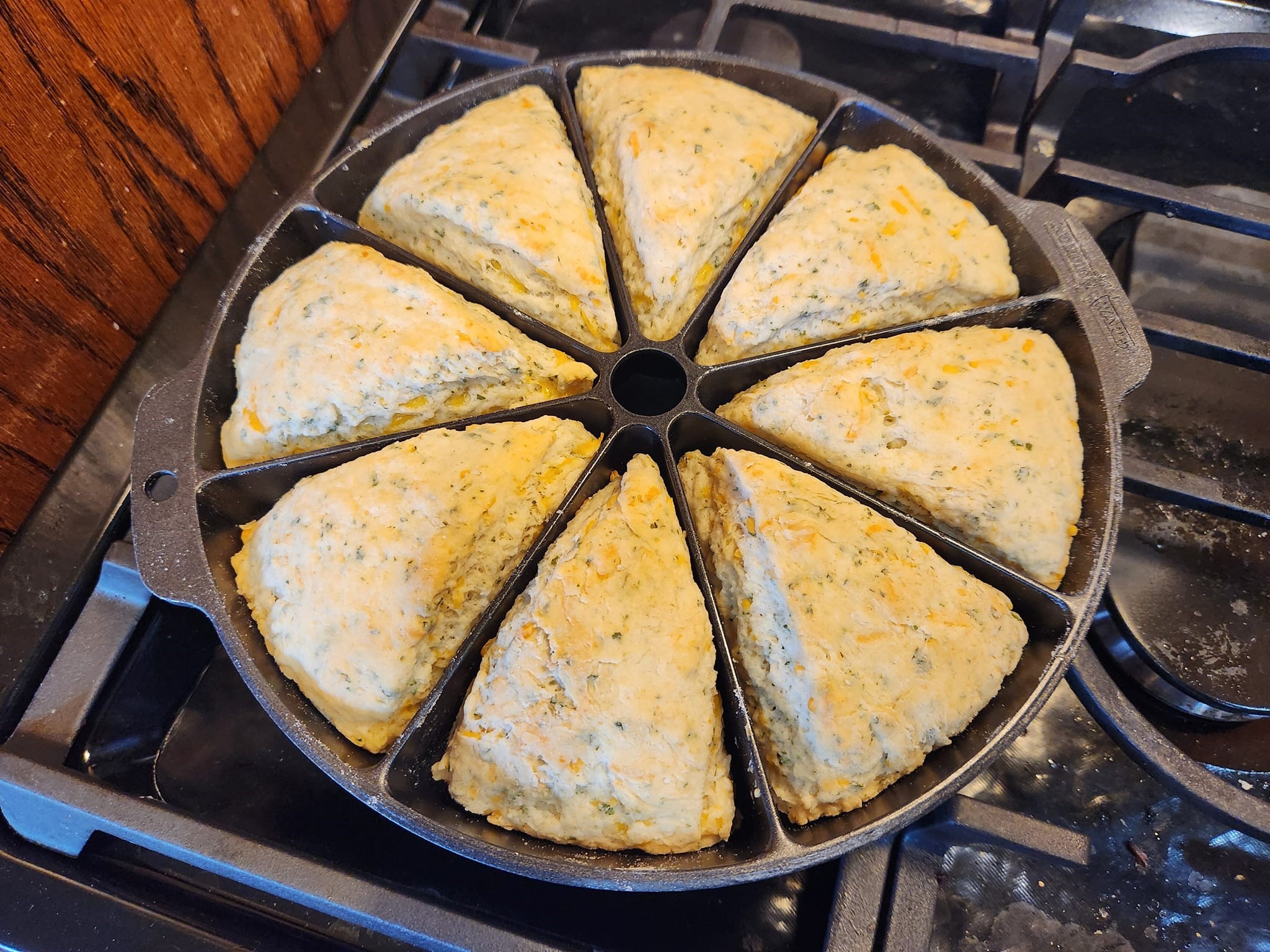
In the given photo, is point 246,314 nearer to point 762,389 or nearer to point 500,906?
point 762,389

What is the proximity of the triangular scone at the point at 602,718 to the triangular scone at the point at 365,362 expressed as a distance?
0.49 meters

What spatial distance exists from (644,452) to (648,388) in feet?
0.94

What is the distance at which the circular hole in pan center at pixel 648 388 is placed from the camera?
1.83m

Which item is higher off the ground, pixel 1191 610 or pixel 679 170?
pixel 679 170

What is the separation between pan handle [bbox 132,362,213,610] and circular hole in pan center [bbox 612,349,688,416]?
3.03 feet

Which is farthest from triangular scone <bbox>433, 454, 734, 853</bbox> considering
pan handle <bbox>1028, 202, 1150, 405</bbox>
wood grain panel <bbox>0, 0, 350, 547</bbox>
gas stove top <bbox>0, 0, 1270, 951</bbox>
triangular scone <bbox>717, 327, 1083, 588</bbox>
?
wood grain panel <bbox>0, 0, 350, 547</bbox>

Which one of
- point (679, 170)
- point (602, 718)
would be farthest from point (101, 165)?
point (602, 718)

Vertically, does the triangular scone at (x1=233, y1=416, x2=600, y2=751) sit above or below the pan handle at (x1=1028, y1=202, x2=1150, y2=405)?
below

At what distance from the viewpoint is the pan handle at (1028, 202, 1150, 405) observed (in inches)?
→ 62.7

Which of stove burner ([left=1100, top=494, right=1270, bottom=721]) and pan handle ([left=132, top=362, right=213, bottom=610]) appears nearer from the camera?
pan handle ([left=132, top=362, right=213, bottom=610])

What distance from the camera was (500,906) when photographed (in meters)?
1.64

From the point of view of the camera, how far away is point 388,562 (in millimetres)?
1454

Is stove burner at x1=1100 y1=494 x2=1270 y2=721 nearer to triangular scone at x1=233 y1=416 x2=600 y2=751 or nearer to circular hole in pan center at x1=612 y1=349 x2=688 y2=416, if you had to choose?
circular hole in pan center at x1=612 y1=349 x2=688 y2=416

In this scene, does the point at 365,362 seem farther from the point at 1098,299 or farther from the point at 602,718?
the point at 1098,299
